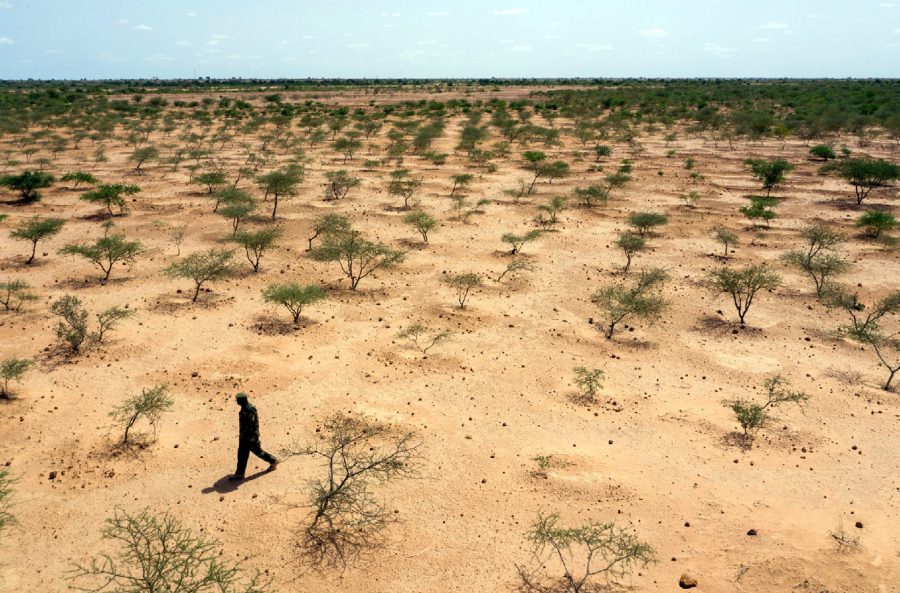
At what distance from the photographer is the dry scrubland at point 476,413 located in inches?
354

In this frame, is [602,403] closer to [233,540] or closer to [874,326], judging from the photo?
[233,540]

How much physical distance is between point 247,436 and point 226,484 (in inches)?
46.8

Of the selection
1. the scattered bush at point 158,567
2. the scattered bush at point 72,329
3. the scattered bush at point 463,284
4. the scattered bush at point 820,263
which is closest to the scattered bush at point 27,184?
the scattered bush at point 72,329

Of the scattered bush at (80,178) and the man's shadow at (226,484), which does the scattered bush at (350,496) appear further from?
the scattered bush at (80,178)

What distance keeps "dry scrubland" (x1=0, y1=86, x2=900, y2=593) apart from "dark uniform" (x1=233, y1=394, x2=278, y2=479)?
0.45 meters

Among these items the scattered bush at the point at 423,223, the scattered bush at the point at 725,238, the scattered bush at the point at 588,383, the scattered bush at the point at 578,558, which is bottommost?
the scattered bush at the point at 578,558

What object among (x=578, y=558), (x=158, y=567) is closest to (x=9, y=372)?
(x=158, y=567)

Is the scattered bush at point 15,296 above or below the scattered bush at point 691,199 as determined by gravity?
below

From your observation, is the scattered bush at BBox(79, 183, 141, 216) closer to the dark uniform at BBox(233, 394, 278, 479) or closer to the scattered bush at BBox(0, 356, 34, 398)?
the scattered bush at BBox(0, 356, 34, 398)

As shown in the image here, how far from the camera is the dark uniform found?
991cm

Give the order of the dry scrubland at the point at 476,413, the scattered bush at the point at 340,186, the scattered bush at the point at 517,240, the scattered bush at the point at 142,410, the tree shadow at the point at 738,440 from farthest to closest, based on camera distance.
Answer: the scattered bush at the point at 340,186 < the scattered bush at the point at 517,240 < the tree shadow at the point at 738,440 < the scattered bush at the point at 142,410 < the dry scrubland at the point at 476,413

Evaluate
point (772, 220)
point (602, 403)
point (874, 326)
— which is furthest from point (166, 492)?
point (772, 220)

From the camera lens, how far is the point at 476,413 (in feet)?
42.5

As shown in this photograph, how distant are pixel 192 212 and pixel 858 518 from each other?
98.2 feet
